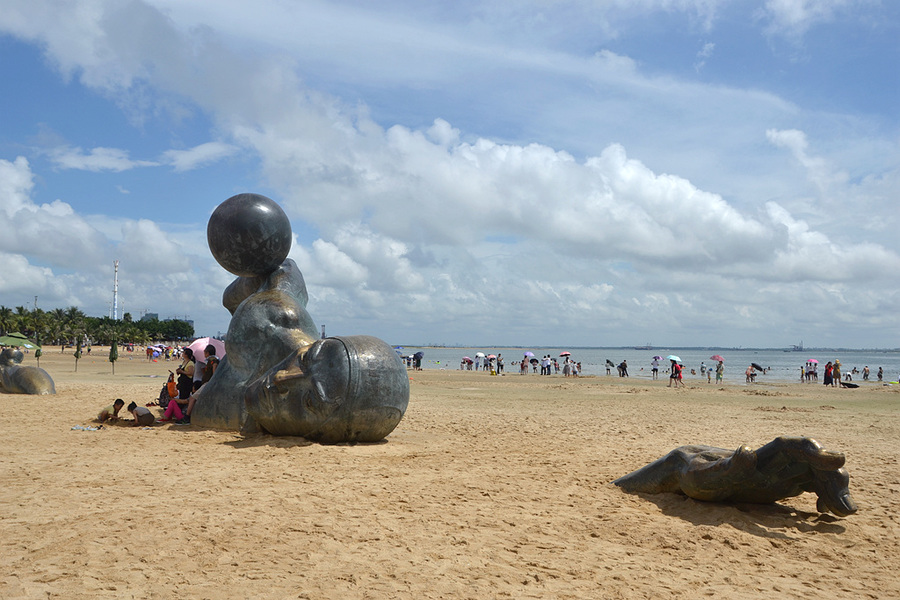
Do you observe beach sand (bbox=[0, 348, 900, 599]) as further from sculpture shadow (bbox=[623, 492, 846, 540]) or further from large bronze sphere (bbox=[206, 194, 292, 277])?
large bronze sphere (bbox=[206, 194, 292, 277])

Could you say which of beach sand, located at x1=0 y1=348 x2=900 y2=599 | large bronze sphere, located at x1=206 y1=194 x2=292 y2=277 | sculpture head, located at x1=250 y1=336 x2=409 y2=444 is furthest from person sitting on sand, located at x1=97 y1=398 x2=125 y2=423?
sculpture head, located at x1=250 y1=336 x2=409 y2=444

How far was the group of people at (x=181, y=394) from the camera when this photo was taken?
1241 cm

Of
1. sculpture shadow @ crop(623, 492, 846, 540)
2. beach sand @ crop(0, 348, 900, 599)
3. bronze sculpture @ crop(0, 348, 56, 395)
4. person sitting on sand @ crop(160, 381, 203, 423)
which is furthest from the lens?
bronze sculpture @ crop(0, 348, 56, 395)

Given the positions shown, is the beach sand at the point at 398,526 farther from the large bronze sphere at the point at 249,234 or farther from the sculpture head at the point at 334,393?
the large bronze sphere at the point at 249,234

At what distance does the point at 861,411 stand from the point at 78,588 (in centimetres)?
2097

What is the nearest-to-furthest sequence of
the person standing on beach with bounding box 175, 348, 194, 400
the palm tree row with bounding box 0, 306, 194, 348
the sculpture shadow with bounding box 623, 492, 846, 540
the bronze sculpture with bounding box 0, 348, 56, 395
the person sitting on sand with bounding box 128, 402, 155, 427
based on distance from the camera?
the sculpture shadow with bounding box 623, 492, 846, 540 < the person sitting on sand with bounding box 128, 402, 155, 427 < the person standing on beach with bounding box 175, 348, 194, 400 < the bronze sculpture with bounding box 0, 348, 56, 395 < the palm tree row with bounding box 0, 306, 194, 348

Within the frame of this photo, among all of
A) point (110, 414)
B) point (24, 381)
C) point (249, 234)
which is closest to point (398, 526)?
point (249, 234)

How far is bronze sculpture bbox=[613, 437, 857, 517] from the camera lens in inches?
234

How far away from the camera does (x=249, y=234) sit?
40.2ft

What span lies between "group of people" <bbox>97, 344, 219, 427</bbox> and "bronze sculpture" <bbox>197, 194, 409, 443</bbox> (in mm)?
717

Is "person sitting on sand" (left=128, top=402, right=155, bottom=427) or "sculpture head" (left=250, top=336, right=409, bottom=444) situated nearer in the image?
"sculpture head" (left=250, top=336, right=409, bottom=444)

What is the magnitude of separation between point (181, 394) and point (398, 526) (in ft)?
29.9

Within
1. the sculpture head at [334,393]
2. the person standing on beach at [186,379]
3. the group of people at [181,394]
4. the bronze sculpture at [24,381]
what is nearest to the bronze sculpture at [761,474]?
the sculpture head at [334,393]

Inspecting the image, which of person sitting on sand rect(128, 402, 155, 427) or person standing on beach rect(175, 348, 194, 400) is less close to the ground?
person standing on beach rect(175, 348, 194, 400)
